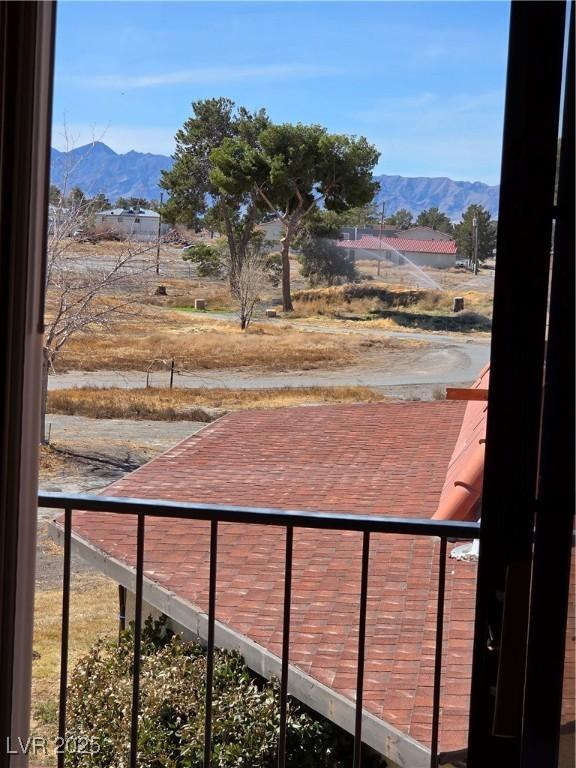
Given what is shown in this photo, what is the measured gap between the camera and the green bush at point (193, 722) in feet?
11.9

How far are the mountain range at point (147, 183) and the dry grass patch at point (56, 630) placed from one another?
6006mm

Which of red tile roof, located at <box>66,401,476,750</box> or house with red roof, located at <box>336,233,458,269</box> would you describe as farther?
house with red roof, located at <box>336,233,458,269</box>

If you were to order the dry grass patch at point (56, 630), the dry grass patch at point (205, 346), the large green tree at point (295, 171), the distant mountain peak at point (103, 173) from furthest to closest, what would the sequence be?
the large green tree at point (295, 171), the dry grass patch at point (205, 346), the distant mountain peak at point (103, 173), the dry grass patch at point (56, 630)

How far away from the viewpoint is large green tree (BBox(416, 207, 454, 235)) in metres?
16.6

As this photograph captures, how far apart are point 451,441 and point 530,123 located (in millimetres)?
8695

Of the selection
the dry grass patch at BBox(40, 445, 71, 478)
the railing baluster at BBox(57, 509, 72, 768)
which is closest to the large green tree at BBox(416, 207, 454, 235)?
the dry grass patch at BBox(40, 445, 71, 478)

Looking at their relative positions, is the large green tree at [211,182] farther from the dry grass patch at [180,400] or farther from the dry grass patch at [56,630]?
the dry grass patch at [56,630]

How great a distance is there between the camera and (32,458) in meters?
0.96

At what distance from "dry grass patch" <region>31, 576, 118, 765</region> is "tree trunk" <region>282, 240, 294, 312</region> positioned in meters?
7.65

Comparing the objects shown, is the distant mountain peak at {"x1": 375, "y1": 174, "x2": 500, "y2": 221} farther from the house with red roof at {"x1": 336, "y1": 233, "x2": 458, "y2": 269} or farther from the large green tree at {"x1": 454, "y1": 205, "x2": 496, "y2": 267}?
the house with red roof at {"x1": 336, "y1": 233, "x2": 458, "y2": 269}

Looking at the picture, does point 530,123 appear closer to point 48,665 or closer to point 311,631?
point 311,631

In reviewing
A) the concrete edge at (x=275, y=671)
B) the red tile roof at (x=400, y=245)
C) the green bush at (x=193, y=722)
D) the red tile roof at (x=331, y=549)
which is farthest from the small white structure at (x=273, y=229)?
the green bush at (x=193, y=722)

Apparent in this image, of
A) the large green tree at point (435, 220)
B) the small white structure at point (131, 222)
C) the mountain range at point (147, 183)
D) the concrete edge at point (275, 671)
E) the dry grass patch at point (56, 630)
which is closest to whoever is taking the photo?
the concrete edge at point (275, 671)

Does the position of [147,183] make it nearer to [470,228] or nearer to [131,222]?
[131,222]
